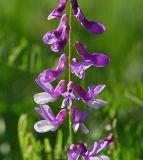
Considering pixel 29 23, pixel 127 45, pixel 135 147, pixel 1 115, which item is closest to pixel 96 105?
pixel 135 147

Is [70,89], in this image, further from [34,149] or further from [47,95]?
[34,149]

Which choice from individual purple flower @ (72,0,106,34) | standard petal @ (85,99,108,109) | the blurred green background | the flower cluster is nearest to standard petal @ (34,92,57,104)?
the flower cluster

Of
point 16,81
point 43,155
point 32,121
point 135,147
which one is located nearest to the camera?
point 43,155

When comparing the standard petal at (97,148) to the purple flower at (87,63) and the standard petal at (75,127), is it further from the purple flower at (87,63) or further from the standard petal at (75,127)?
the purple flower at (87,63)

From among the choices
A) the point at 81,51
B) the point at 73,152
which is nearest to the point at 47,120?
the point at 73,152

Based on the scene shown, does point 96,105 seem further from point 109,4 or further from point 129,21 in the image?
point 109,4

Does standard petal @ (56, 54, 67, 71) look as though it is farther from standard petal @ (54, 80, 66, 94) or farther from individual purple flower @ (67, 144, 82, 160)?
individual purple flower @ (67, 144, 82, 160)
